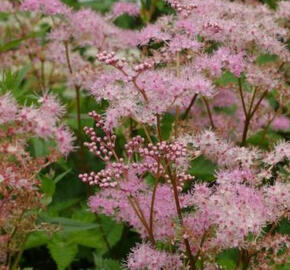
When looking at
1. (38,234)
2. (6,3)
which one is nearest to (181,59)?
(38,234)

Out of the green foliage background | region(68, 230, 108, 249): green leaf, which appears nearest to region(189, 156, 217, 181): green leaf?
the green foliage background

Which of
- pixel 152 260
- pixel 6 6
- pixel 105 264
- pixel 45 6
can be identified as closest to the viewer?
pixel 152 260

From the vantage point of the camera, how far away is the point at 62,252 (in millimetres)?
2059

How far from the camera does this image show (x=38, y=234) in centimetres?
212

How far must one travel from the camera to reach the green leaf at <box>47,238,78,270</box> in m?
2.02

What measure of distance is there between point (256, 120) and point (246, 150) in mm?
766

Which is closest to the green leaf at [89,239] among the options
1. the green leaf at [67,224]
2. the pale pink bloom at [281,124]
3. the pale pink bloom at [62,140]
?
the green leaf at [67,224]

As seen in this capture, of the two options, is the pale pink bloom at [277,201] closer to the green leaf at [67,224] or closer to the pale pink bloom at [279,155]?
the pale pink bloom at [279,155]

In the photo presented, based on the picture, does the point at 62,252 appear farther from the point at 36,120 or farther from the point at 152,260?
the point at 36,120

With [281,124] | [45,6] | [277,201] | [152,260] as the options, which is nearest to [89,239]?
[152,260]

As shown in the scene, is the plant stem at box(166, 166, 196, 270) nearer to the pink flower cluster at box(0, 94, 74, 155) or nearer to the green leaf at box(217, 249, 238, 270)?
the green leaf at box(217, 249, 238, 270)

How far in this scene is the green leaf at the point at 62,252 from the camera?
202cm

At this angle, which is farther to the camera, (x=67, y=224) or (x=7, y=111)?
(x=67, y=224)

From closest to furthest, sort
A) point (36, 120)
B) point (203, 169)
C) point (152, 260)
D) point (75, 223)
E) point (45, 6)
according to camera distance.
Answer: point (36, 120) → point (152, 260) → point (75, 223) → point (203, 169) → point (45, 6)
